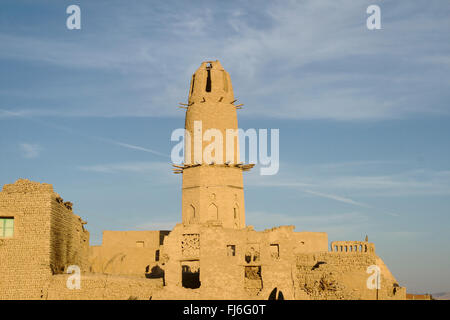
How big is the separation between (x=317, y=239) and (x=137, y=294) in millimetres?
15692

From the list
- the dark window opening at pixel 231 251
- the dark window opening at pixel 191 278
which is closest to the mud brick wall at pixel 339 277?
the dark window opening at pixel 231 251

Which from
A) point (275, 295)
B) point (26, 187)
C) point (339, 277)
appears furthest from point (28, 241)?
point (339, 277)

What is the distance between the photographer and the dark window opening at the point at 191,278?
3625 cm

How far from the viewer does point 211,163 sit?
145 ft

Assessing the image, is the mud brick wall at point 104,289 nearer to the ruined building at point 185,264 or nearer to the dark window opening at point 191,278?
the ruined building at point 185,264

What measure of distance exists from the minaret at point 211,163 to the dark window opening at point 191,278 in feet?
21.1

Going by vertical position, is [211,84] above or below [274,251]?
above

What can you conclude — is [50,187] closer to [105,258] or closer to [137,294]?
[137,294]

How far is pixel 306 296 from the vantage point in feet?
115

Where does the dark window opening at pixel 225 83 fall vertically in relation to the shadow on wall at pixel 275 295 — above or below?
above

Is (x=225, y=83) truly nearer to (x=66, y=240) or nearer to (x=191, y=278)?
(x=191, y=278)

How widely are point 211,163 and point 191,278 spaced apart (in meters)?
9.50

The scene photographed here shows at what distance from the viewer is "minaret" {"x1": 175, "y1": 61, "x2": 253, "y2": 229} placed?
44.2 metres

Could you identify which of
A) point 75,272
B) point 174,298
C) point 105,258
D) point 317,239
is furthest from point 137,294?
point 317,239
